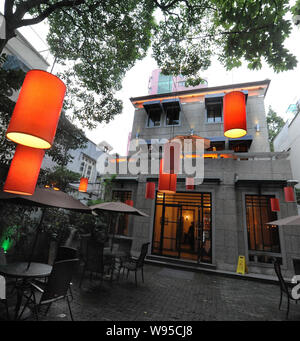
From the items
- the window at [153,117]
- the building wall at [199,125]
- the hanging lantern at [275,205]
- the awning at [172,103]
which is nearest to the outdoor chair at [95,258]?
the hanging lantern at [275,205]

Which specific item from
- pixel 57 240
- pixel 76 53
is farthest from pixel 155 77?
pixel 57 240

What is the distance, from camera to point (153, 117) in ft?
49.4

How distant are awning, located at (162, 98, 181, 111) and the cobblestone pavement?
38.5ft

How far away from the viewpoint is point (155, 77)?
3081 cm

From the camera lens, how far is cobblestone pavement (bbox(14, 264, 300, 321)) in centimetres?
425

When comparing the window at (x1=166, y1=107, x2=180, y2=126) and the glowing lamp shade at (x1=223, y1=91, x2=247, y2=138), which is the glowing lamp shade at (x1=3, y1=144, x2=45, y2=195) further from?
the window at (x1=166, y1=107, x2=180, y2=126)

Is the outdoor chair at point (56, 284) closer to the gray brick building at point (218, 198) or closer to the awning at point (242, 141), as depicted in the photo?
the gray brick building at point (218, 198)

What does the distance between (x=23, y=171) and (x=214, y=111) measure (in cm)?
1355

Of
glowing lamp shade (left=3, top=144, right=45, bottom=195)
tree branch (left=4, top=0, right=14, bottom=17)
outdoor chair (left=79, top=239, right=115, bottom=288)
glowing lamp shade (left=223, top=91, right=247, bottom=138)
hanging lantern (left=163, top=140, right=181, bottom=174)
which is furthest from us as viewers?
hanging lantern (left=163, top=140, right=181, bottom=174)

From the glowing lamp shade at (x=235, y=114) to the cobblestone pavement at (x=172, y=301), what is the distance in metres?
4.54

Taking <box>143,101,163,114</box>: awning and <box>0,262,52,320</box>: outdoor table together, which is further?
<box>143,101,163,114</box>: awning

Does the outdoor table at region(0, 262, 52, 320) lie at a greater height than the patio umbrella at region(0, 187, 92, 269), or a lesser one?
lesser

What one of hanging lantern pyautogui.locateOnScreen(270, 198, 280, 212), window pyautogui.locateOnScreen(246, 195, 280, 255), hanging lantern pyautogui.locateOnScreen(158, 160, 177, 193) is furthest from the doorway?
hanging lantern pyautogui.locateOnScreen(158, 160, 177, 193)

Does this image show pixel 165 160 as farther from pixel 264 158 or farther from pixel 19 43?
pixel 19 43
